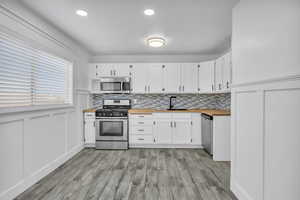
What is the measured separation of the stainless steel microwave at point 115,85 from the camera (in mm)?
4195

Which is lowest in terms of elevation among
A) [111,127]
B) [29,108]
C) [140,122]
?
[111,127]

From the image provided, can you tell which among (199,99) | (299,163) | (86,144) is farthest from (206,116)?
(86,144)

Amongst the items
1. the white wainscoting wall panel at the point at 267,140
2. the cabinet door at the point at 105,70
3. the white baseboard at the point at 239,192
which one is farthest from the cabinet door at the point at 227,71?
the cabinet door at the point at 105,70

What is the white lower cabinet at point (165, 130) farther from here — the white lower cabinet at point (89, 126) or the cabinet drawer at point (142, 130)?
the white lower cabinet at point (89, 126)

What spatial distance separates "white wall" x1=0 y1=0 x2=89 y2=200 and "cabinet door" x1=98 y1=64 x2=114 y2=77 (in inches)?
33.6

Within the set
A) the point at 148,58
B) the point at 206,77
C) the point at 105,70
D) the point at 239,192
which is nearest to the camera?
the point at 239,192

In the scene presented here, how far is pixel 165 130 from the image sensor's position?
3.96 metres

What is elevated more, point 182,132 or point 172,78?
point 172,78

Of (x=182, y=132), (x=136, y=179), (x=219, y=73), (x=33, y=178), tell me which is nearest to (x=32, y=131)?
(x=33, y=178)

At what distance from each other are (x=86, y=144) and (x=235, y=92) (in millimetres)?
3605

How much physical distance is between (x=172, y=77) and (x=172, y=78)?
27mm

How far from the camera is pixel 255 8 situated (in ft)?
5.35

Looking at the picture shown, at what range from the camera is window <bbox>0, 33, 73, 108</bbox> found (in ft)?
6.26

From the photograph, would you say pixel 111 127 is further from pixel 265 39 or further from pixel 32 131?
pixel 265 39
